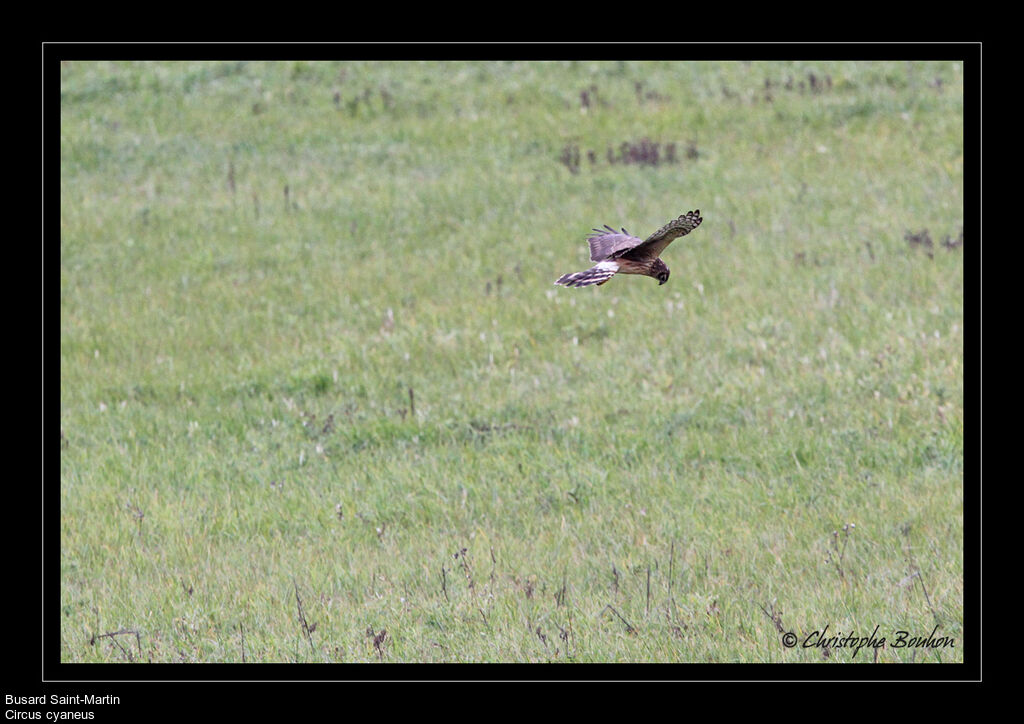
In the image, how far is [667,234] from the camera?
2.48 m

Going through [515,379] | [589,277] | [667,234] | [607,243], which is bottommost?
[589,277]

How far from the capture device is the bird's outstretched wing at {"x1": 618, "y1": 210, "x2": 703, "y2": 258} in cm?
243

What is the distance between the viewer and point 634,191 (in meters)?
14.9

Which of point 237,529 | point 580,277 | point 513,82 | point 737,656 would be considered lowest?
point 737,656

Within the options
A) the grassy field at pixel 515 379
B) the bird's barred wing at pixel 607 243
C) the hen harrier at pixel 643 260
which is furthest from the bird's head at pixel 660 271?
the grassy field at pixel 515 379

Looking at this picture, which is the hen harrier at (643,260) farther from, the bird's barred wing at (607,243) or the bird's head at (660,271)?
the bird's barred wing at (607,243)

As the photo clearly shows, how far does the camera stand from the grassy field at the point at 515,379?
6148 mm

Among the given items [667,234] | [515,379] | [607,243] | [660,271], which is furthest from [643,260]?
[515,379]

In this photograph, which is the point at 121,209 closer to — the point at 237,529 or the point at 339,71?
the point at 339,71

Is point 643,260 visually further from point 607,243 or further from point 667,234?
point 607,243

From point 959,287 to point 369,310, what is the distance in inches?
262

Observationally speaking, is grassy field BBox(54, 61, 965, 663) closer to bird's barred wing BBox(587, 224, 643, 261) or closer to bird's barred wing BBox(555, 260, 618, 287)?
bird's barred wing BBox(587, 224, 643, 261)

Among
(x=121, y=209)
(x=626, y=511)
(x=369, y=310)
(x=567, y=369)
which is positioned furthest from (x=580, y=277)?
(x=121, y=209)

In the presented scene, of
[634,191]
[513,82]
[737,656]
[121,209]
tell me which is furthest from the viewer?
[513,82]
